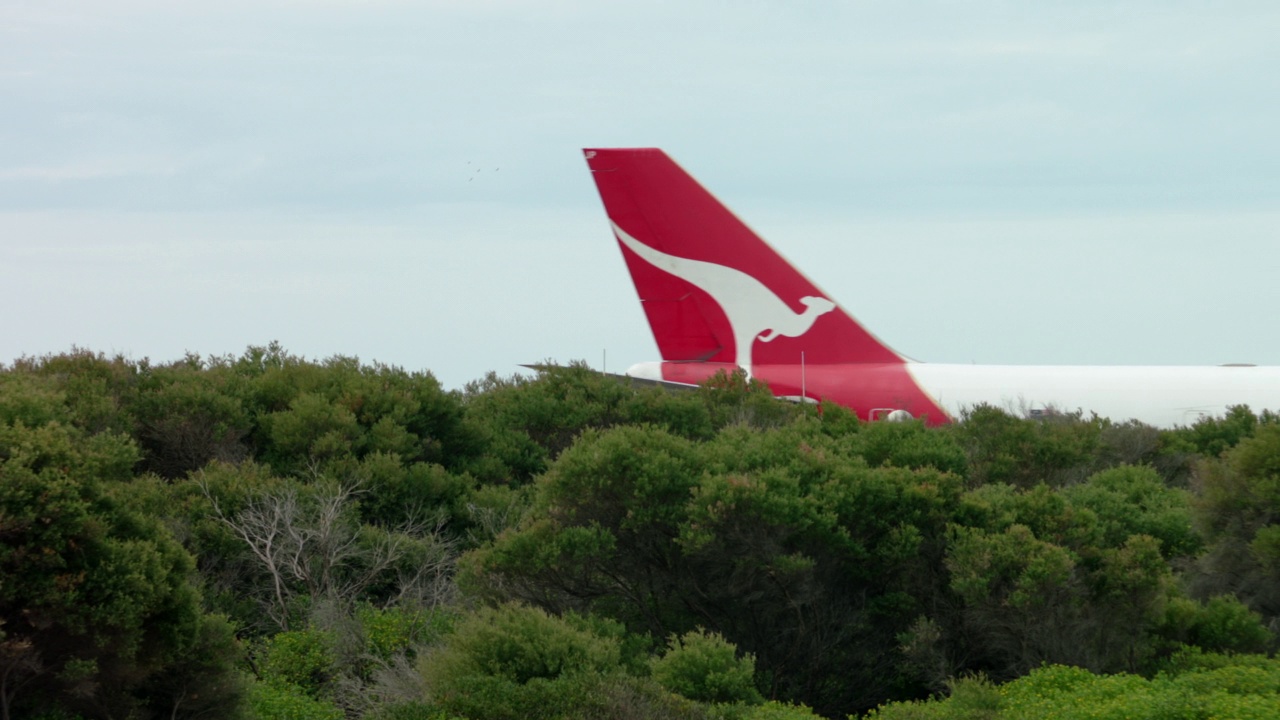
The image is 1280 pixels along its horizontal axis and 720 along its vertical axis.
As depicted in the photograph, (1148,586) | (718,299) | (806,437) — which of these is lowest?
(1148,586)

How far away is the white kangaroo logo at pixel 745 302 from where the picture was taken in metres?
31.4

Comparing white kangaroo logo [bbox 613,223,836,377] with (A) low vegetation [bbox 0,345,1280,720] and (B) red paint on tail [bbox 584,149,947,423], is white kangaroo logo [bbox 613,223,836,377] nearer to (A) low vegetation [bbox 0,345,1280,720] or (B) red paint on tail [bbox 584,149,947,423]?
(B) red paint on tail [bbox 584,149,947,423]

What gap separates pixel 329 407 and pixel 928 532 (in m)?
13.2

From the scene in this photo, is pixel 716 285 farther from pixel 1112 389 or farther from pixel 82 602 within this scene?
pixel 82 602

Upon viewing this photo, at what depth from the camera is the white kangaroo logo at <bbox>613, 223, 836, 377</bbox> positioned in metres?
31.4

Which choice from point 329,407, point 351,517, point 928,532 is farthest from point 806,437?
point 329,407

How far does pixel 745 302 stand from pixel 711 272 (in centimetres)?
105

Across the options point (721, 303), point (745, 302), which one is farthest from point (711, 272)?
point (745, 302)

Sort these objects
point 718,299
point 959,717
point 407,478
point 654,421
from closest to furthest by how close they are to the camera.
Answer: point 959,717
point 407,478
point 654,421
point 718,299

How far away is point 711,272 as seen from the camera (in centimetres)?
3144

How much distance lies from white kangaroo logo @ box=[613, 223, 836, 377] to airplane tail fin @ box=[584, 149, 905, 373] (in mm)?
23

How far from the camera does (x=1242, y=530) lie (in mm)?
16953

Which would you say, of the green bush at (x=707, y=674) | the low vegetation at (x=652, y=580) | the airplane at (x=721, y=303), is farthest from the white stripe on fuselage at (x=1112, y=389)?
the green bush at (x=707, y=674)

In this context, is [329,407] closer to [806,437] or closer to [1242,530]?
[806,437]
